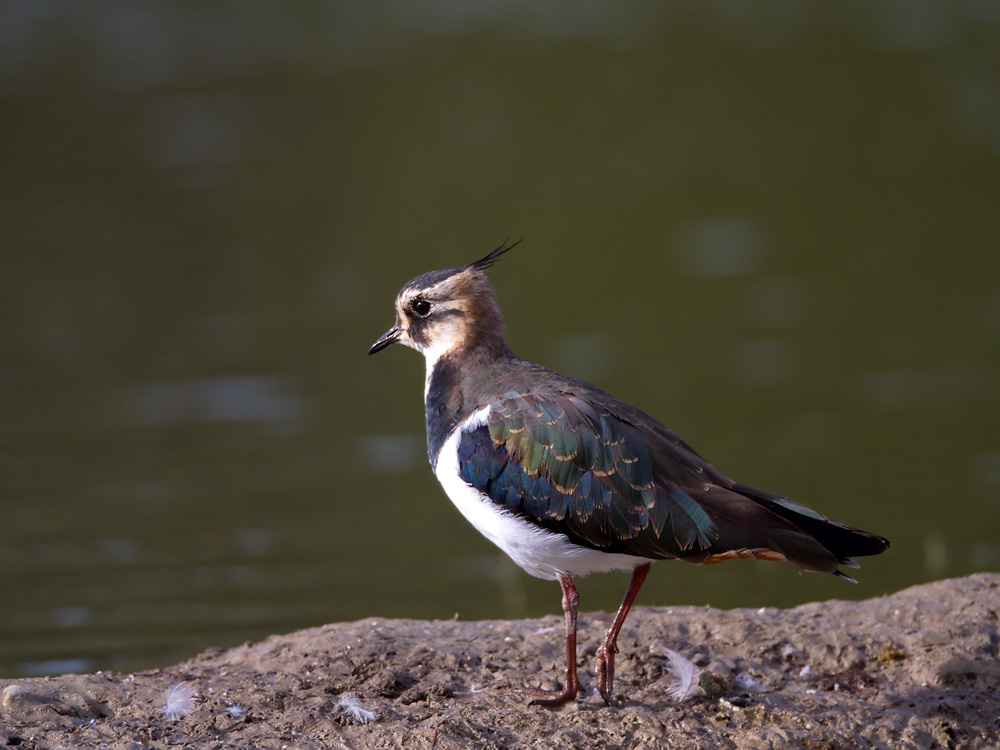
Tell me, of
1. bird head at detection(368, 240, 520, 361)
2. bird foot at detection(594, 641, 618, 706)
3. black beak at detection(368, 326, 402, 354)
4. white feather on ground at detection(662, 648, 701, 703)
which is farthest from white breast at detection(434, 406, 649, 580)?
black beak at detection(368, 326, 402, 354)

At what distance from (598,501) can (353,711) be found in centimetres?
146

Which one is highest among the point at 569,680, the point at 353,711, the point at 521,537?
the point at 521,537

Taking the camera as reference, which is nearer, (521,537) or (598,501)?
(598,501)

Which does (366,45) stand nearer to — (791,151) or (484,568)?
(791,151)

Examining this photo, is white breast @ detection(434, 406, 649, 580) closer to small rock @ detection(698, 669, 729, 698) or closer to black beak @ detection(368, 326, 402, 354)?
small rock @ detection(698, 669, 729, 698)

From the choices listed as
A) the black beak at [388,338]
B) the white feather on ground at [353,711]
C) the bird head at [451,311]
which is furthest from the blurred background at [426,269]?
the white feather on ground at [353,711]

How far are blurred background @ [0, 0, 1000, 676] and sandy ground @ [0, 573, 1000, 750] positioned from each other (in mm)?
2218

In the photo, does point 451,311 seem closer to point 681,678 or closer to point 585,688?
point 585,688

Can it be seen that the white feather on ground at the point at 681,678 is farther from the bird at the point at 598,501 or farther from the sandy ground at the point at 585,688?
the bird at the point at 598,501

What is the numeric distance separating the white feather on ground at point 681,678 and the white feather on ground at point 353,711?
1472 mm

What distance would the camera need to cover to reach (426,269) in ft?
54.7

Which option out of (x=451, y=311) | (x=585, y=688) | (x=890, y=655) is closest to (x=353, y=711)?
(x=585, y=688)

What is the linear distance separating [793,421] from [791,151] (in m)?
8.72

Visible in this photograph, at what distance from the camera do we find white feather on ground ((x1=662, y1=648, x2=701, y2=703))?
6348 mm
